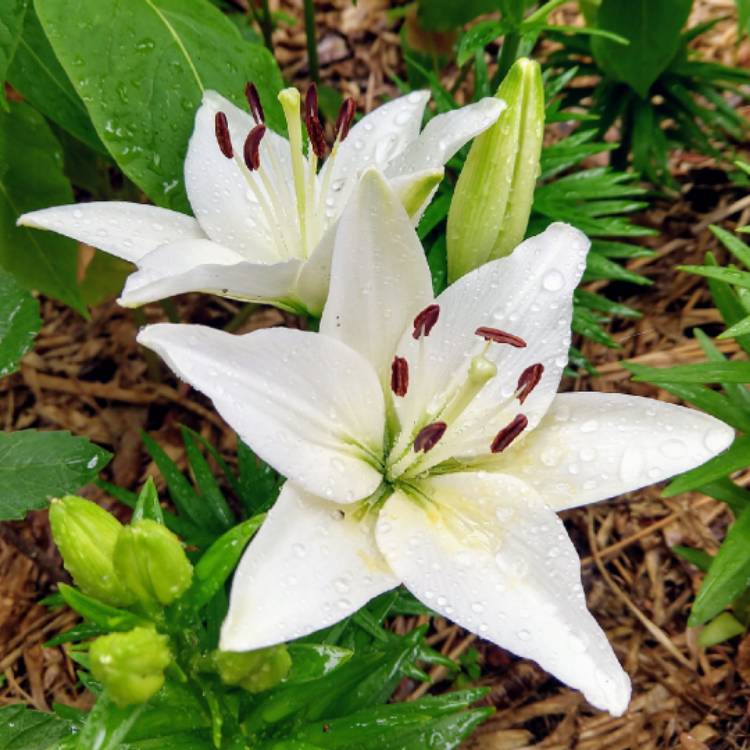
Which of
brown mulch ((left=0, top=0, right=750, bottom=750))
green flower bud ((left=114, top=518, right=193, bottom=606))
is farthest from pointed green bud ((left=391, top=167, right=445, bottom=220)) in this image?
brown mulch ((left=0, top=0, right=750, bottom=750))

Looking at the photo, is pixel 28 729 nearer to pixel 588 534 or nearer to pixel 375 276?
pixel 375 276

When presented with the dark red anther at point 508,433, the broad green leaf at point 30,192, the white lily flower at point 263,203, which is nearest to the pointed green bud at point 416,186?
the white lily flower at point 263,203

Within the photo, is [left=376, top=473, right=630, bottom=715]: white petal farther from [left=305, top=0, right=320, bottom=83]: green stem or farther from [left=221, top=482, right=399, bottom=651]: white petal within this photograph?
[left=305, top=0, right=320, bottom=83]: green stem

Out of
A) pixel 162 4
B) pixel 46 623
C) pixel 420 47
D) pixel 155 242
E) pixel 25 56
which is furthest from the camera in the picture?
pixel 420 47

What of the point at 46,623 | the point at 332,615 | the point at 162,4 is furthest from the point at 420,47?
the point at 332,615

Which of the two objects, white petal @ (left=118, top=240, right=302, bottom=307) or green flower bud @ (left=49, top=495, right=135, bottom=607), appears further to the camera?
white petal @ (left=118, top=240, right=302, bottom=307)

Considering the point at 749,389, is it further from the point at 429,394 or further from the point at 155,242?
the point at 155,242

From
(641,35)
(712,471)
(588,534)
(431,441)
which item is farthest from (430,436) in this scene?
(641,35)
